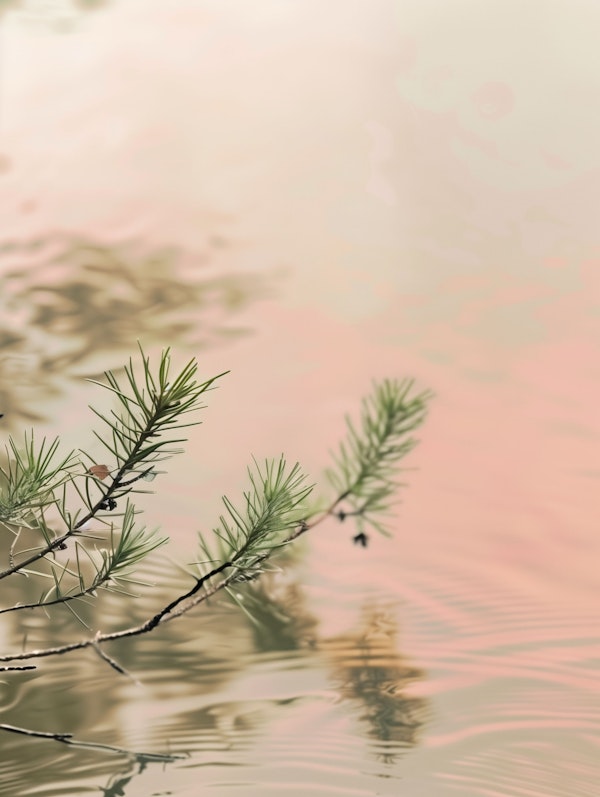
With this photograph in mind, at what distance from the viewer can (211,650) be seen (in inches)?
24.1

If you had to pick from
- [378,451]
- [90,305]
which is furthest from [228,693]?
[90,305]

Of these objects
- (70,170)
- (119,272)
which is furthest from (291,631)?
(70,170)

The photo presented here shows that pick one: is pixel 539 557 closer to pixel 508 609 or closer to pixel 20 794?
pixel 508 609

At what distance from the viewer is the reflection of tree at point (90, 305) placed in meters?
0.79

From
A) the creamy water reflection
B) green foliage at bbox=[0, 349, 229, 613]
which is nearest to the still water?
the creamy water reflection

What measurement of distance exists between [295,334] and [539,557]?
0.30 m

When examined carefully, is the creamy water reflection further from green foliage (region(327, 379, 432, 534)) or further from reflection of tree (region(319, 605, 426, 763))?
green foliage (region(327, 379, 432, 534))

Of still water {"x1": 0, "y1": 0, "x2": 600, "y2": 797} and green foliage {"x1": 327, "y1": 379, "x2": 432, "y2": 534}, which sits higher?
still water {"x1": 0, "y1": 0, "x2": 600, "y2": 797}

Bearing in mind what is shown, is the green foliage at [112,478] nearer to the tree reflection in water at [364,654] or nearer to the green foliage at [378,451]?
the green foliage at [378,451]

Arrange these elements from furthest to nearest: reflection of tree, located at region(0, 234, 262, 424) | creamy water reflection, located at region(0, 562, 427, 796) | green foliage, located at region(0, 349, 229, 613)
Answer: reflection of tree, located at region(0, 234, 262, 424) → creamy water reflection, located at region(0, 562, 427, 796) → green foliage, located at region(0, 349, 229, 613)

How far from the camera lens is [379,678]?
60 cm

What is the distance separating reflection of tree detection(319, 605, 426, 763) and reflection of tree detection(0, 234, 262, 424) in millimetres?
310

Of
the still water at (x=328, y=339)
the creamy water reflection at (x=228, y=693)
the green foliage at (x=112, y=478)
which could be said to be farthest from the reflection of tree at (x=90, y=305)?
the green foliage at (x=112, y=478)

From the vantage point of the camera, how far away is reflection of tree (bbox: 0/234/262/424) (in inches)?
30.9
